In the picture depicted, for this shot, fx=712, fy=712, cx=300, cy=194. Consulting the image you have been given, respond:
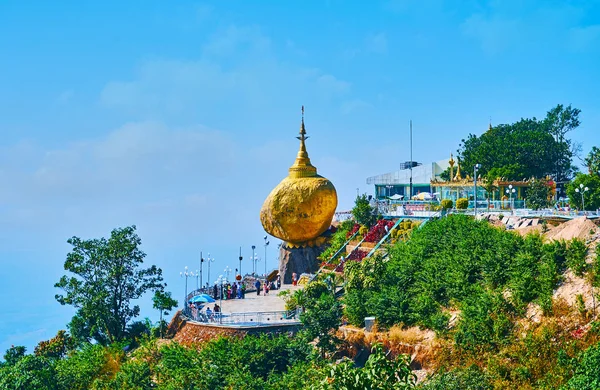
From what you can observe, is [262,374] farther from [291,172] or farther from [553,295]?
[291,172]

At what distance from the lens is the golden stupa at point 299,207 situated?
3759 centimetres

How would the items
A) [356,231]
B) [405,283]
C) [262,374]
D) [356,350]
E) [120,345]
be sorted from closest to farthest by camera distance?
[262,374] < [356,350] < [405,283] < [120,345] < [356,231]

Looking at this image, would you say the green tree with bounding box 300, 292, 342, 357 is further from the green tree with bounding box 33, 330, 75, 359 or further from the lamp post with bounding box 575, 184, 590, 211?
the green tree with bounding box 33, 330, 75, 359

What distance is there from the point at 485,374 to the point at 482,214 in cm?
1652

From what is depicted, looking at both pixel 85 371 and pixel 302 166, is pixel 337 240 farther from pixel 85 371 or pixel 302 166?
pixel 85 371

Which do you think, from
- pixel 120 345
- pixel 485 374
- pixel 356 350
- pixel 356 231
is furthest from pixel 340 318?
pixel 356 231

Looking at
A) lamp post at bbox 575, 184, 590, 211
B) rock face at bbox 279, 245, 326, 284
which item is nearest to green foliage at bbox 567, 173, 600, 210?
lamp post at bbox 575, 184, 590, 211

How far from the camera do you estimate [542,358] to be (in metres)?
20.1

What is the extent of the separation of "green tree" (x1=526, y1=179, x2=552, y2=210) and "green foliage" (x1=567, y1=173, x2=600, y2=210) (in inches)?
69.6

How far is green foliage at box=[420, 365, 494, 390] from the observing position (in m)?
19.3

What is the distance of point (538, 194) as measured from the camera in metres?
42.2

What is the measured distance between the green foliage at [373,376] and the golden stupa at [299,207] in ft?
72.1

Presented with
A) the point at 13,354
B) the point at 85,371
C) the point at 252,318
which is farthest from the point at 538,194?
the point at 13,354

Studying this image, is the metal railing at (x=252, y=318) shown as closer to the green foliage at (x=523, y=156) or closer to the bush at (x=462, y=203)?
the bush at (x=462, y=203)
